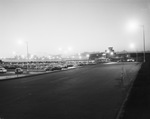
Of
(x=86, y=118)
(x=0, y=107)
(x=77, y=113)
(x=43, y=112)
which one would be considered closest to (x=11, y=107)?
(x=0, y=107)

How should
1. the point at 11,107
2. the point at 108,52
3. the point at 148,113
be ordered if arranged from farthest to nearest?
the point at 108,52 < the point at 11,107 < the point at 148,113

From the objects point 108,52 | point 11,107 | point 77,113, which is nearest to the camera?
point 77,113

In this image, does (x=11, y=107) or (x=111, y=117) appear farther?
(x=11, y=107)

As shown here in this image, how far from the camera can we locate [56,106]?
851cm

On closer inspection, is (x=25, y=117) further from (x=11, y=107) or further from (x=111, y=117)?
(x=111, y=117)

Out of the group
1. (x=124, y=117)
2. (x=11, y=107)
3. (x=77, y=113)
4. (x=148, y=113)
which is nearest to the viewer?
(x=124, y=117)

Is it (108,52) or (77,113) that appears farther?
(108,52)

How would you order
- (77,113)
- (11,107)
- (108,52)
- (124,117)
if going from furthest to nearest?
(108,52) < (11,107) < (77,113) < (124,117)

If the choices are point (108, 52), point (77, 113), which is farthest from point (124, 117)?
point (108, 52)

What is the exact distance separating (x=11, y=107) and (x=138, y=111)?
6613 millimetres

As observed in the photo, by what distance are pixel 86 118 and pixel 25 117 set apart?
273 cm

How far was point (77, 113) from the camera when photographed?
729 centimetres

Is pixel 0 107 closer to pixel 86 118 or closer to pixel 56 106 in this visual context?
pixel 56 106

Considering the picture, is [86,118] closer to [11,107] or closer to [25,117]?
[25,117]
